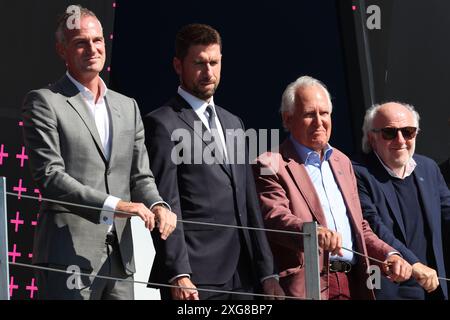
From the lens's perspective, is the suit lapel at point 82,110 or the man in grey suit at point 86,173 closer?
the man in grey suit at point 86,173

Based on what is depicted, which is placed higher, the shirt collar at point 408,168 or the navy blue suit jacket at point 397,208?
the shirt collar at point 408,168

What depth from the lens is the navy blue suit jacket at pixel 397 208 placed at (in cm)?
689

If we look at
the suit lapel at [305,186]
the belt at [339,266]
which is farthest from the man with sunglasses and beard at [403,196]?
the suit lapel at [305,186]

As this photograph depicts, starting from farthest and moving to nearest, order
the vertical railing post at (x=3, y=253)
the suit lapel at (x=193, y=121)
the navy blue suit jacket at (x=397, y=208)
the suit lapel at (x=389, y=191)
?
1. the suit lapel at (x=389, y=191)
2. the navy blue suit jacket at (x=397, y=208)
3. the suit lapel at (x=193, y=121)
4. the vertical railing post at (x=3, y=253)

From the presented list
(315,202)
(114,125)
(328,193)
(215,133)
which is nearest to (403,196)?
(328,193)

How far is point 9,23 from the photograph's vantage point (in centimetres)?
746

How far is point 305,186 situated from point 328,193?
0.13 m

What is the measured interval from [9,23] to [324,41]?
2152 mm

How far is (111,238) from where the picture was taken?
594 centimetres

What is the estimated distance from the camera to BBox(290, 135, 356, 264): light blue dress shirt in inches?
261

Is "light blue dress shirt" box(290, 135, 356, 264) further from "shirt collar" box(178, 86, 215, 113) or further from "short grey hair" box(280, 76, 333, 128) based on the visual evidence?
"shirt collar" box(178, 86, 215, 113)

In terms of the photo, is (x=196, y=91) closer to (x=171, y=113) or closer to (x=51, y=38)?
(x=171, y=113)

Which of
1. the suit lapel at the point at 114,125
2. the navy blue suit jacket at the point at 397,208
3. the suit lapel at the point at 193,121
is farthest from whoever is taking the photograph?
the navy blue suit jacket at the point at 397,208

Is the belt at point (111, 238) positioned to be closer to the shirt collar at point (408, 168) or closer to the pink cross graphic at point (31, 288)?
the pink cross graphic at point (31, 288)
